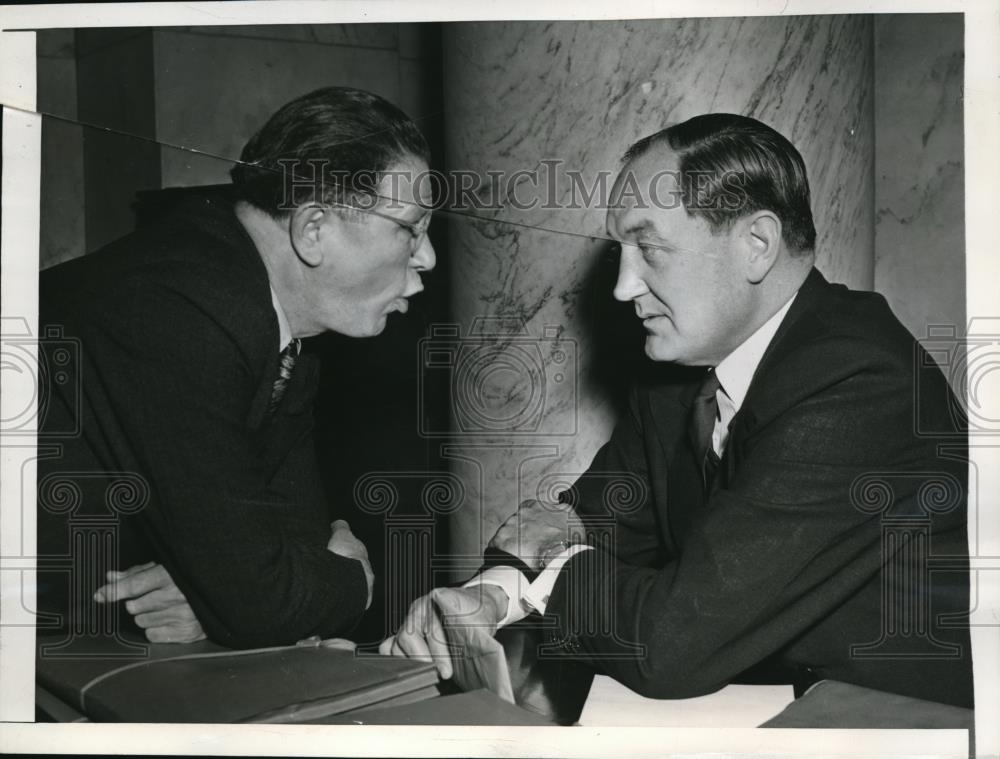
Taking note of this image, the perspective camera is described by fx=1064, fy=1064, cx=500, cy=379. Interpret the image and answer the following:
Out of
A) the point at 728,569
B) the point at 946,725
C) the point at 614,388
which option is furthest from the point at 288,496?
the point at 946,725

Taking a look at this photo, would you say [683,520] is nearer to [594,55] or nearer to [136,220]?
[594,55]

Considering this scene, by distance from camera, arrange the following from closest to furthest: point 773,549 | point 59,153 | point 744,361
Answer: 1. point 773,549
2. point 744,361
3. point 59,153

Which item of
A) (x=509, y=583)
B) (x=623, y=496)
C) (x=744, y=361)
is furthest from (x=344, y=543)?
(x=744, y=361)

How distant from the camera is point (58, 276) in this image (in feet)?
7.83

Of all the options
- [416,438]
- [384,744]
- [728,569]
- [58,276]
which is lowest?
[384,744]

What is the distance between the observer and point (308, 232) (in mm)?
2307

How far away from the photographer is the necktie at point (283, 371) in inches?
91.1

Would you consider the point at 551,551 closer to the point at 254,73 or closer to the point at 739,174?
the point at 739,174

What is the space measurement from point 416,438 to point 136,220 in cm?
77

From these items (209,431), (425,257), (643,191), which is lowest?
(209,431)

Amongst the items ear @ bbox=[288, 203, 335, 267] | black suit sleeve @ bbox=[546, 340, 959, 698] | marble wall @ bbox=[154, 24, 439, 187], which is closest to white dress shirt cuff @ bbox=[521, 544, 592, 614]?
black suit sleeve @ bbox=[546, 340, 959, 698]

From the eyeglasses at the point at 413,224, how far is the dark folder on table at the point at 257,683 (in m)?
0.91

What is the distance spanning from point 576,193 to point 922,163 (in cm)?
76

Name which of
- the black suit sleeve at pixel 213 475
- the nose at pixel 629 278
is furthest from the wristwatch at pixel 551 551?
the nose at pixel 629 278
